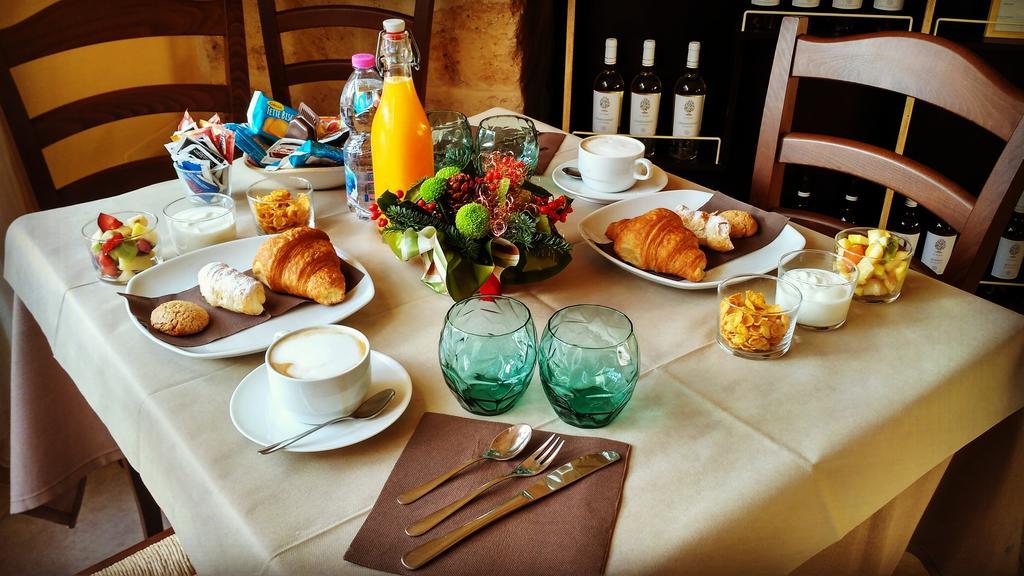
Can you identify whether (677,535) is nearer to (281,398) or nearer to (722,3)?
(281,398)

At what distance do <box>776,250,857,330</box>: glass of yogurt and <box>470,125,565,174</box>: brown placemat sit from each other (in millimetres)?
555

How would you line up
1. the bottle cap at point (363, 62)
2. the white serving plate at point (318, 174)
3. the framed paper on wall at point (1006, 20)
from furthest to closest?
the framed paper on wall at point (1006, 20)
the white serving plate at point (318, 174)
the bottle cap at point (363, 62)

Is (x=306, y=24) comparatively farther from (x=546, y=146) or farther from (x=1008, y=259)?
(x=1008, y=259)

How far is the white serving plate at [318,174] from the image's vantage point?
131cm

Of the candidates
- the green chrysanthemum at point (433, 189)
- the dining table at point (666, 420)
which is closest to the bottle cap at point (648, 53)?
the dining table at point (666, 420)

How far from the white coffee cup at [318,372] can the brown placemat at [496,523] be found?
82 millimetres

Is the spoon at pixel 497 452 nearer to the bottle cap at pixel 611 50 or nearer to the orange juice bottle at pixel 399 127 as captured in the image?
the orange juice bottle at pixel 399 127

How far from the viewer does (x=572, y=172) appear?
1.39 meters

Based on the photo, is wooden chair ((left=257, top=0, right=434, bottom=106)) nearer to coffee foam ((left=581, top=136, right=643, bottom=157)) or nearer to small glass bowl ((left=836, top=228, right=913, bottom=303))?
coffee foam ((left=581, top=136, right=643, bottom=157))

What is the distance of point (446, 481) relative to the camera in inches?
28.4

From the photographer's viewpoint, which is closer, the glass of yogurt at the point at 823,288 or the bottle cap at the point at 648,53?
the glass of yogurt at the point at 823,288

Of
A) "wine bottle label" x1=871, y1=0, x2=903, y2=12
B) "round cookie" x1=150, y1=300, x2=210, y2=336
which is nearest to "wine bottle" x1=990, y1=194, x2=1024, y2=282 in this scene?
"wine bottle label" x1=871, y1=0, x2=903, y2=12

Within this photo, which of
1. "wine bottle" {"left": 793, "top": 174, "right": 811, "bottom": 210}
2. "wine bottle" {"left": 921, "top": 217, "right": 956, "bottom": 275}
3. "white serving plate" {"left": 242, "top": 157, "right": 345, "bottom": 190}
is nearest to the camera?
"white serving plate" {"left": 242, "top": 157, "right": 345, "bottom": 190}

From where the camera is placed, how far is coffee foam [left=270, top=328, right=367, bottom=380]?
77 cm
